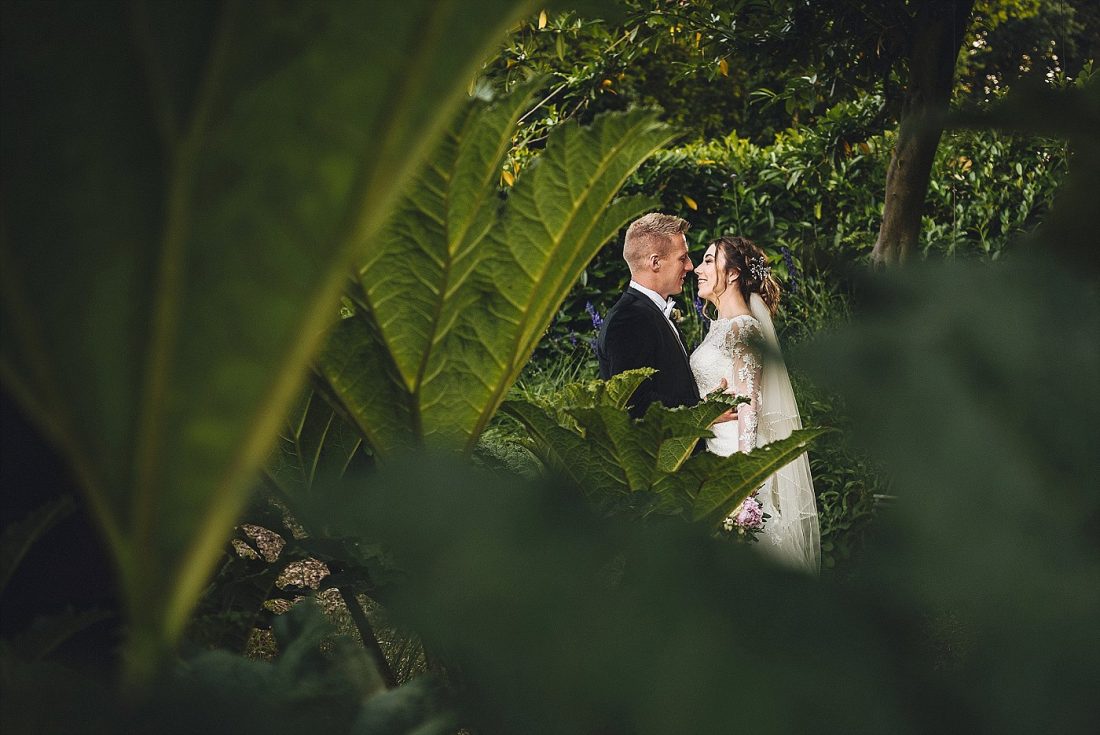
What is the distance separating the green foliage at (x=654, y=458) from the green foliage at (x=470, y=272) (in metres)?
0.26

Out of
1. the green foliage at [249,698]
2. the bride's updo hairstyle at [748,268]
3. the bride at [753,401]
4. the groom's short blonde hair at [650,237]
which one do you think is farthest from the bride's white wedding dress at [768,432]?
the green foliage at [249,698]

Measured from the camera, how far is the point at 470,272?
2.92ft

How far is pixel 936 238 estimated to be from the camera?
668 centimetres

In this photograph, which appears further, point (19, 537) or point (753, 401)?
point (753, 401)

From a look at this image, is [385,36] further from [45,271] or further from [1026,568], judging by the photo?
[1026,568]

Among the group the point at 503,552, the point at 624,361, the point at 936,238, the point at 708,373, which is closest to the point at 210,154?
the point at 503,552

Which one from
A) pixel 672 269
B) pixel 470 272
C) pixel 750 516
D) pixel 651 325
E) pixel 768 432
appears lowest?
pixel 470 272

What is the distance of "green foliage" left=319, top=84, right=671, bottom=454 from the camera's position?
830 mm

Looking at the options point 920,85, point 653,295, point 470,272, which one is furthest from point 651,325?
point 470,272

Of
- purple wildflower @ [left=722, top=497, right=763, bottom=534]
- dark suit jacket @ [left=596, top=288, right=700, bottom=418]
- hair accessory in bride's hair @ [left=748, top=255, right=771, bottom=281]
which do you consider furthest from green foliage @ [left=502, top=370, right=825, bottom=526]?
hair accessory in bride's hair @ [left=748, top=255, right=771, bottom=281]

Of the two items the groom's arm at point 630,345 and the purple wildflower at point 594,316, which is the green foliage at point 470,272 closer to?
the groom's arm at point 630,345

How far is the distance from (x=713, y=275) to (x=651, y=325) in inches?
47.9

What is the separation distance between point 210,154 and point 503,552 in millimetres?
158

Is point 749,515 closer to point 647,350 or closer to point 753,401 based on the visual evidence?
point 647,350
